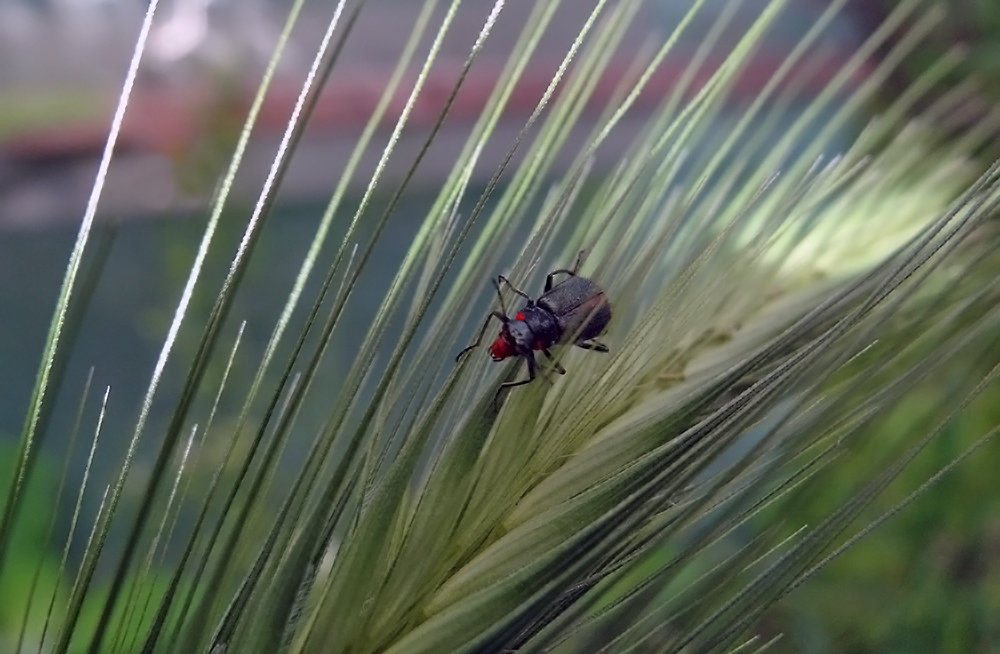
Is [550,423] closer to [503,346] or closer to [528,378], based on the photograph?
[528,378]

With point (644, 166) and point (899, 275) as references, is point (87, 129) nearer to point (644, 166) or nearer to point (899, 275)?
point (644, 166)

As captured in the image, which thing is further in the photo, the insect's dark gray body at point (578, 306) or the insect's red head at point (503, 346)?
the insect's red head at point (503, 346)

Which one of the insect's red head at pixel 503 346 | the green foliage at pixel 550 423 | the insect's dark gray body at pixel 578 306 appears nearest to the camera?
the green foliage at pixel 550 423

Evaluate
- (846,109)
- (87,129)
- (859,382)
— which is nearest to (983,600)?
(846,109)

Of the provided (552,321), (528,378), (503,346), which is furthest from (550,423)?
(552,321)

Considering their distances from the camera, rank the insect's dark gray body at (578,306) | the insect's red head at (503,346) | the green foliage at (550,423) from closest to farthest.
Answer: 1. the green foliage at (550,423)
2. the insect's dark gray body at (578,306)
3. the insect's red head at (503,346)

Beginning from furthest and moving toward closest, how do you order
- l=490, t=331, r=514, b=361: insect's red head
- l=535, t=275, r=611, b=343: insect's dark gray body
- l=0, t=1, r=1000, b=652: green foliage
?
l=490, t=331, r=514, b=361: insect's red head
l=535, t=275, r=611, b=343: insect's dark gray body
l=0, t=1, r=1000, b=652: green foliage

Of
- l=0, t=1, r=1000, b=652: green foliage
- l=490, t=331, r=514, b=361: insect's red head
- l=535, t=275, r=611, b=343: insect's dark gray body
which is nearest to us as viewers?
l=0, t=1, r=1000, b=652: green foliage

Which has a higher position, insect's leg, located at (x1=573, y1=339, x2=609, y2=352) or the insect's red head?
the insect's red head
